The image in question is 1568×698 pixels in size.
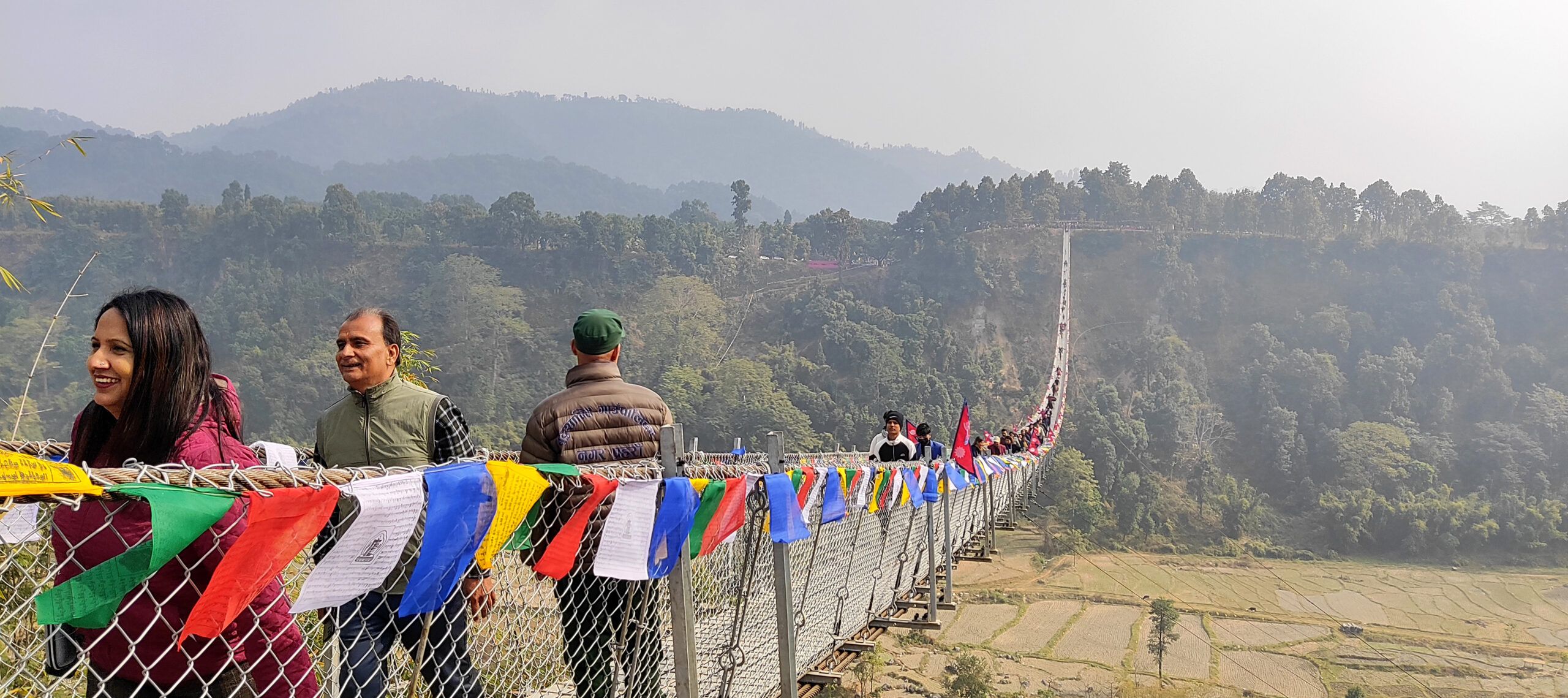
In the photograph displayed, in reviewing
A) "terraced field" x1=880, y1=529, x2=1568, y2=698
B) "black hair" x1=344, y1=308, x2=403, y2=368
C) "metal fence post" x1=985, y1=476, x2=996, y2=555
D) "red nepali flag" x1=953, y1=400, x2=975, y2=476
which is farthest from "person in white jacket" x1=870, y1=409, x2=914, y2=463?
"terraced field" x1=880, y1=529, x2=1568, y2=698

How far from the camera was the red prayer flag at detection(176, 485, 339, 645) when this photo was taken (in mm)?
1296

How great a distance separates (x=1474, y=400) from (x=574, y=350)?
2827 inches

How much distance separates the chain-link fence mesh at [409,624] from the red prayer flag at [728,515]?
0.57 feet

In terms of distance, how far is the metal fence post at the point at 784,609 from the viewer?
2844 mm

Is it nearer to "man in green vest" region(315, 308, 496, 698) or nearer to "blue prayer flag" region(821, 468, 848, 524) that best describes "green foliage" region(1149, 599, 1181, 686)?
"blue prayer flag" region(821, 468, 848, 524)

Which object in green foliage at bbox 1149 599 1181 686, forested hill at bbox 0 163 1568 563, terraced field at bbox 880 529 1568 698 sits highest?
forested hill at bbox 0 163 1568 563

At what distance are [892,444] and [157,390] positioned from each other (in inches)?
194

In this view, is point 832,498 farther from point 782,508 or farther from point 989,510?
point 989,510

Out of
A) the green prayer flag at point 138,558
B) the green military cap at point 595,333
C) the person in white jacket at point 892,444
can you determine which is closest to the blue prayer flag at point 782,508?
the green military cap at point 595,333

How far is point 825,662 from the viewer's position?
4051mm

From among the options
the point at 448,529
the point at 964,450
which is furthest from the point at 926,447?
the point at 448,529

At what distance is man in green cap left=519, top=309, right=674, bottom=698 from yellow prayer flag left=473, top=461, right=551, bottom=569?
11cm


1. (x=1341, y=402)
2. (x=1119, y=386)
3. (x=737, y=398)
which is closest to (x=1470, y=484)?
(x=1341, y=402)

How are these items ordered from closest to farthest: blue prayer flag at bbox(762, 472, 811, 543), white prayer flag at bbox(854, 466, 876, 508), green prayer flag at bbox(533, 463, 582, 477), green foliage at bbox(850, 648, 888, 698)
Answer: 1. green prayer flag at bbox(533, 463, 582, 477)
2. blue prayer flag at bbox(762, 472, 811, 543)
3. white prayer flag at bbox(854, 466, 876, 508)
4. green foliage at bbox(850, 648, 888, 698)
